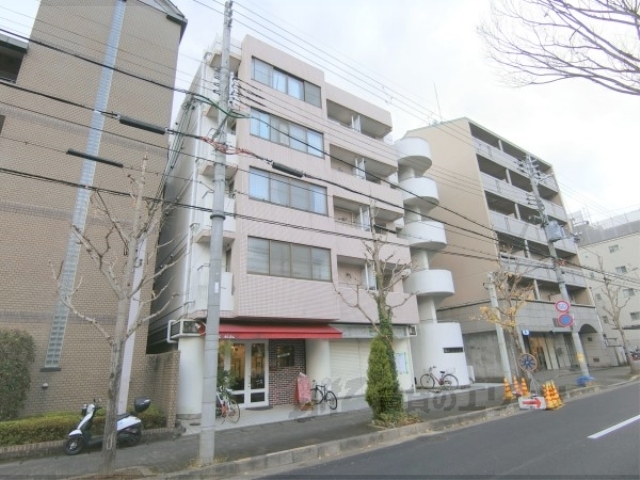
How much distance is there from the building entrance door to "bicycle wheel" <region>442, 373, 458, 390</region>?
8.88 meters

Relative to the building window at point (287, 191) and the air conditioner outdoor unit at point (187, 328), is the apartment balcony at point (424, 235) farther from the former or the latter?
the air conditioner outdoor unit at point (187, 328)

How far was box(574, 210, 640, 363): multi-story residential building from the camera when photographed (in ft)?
125

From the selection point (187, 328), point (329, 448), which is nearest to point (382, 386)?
point (329, 448)

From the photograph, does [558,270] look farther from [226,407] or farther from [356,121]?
[226,407]

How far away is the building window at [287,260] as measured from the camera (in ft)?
44.9

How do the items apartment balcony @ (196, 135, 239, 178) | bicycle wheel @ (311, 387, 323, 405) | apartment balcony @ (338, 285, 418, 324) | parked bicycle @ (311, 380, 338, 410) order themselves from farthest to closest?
apartment balcony @ (338, 285, 418, 324) → apartment balcony @ (196, 135, 239, 178) → bicycle wheel @ (311, 387, 323, 405) → parked bicycle @ (311, 380, 338, 410)

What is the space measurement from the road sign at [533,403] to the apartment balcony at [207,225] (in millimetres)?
11055

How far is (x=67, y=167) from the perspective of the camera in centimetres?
1311

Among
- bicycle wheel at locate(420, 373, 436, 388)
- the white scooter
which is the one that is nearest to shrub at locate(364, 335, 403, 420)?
the white scooter

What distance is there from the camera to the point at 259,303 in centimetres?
1296

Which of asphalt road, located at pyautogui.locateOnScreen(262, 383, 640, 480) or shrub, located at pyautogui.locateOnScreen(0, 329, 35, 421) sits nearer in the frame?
asphalt road, located at pyautogui.locateOnScreen(262, 383, 640, 480)

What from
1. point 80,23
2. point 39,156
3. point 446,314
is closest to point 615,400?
point 446,314

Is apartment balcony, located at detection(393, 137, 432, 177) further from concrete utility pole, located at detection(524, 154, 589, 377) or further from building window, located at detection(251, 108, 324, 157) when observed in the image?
building window, located at detection(251, 108, 324, 157)

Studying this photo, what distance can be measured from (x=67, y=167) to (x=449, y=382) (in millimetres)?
18561
